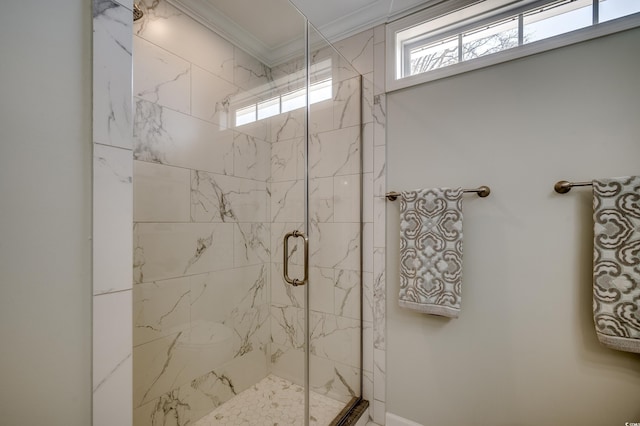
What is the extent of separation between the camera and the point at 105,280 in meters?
0.57

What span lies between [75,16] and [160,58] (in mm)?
988

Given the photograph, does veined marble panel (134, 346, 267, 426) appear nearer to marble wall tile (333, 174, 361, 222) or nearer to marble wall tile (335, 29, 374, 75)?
marble wall tile (333, 174, 361, 222)

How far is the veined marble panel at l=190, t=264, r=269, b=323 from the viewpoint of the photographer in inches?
61.9

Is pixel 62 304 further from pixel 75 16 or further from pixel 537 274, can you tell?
pixel 537 274

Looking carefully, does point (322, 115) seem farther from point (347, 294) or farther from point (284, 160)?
point (347, 294)

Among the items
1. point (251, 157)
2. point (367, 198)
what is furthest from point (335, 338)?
point (251, 157)

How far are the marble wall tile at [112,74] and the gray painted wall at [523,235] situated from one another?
1.42m

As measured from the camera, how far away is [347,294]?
1.74m


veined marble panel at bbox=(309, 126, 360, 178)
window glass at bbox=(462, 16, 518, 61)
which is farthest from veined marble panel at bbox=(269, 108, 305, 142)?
window glass at bbox=(462, 16, 518, 61)

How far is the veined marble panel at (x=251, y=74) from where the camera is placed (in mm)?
1757

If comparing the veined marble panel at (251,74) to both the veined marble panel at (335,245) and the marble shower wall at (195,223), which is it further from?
the veined marble panel at (335,245)

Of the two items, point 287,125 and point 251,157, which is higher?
point 287,125

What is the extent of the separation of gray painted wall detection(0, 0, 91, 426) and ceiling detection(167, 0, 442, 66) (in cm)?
121

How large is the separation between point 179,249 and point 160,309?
0.32 m
